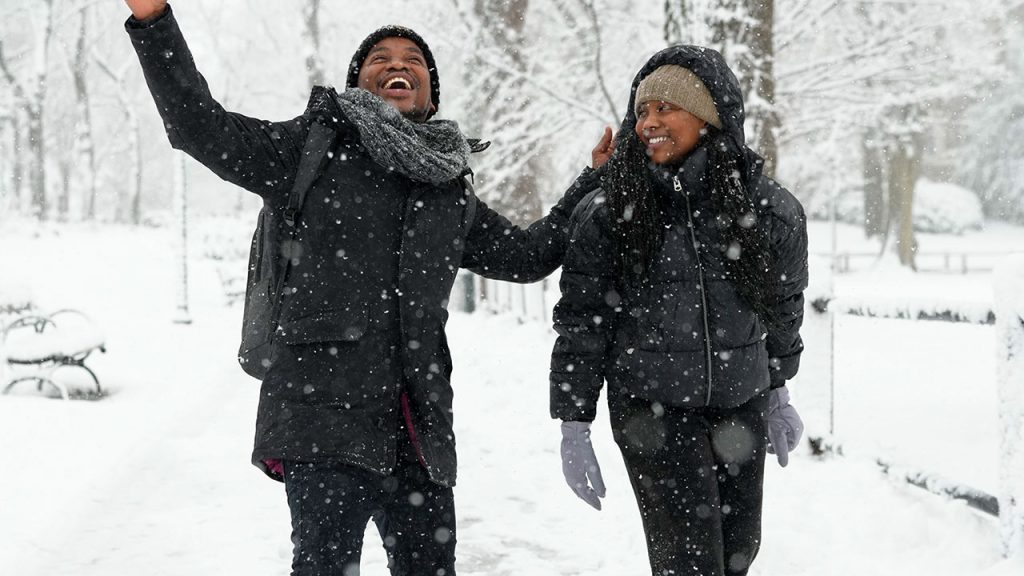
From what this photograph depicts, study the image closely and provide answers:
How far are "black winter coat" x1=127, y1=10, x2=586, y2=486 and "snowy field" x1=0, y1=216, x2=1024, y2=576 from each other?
6.10ft

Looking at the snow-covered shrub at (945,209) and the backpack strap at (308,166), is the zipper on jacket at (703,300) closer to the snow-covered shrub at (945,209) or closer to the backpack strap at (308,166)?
the backpack strap at (308,166)

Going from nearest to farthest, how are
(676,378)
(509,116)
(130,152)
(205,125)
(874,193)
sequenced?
(205,125)
(676,378)
(509,116)
(874,193)
(130,152)

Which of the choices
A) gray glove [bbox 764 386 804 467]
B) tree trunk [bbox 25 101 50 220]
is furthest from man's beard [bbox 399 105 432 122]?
tree trunk [bbox 25 101 50 220]

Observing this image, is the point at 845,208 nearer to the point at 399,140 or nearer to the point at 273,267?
the point at 399,140

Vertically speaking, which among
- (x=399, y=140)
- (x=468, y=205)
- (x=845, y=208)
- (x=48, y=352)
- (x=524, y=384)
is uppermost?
(x=845, y=208)

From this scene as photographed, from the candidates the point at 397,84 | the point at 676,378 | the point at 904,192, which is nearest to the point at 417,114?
the point at 397,84

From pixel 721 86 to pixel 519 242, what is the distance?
0.83m

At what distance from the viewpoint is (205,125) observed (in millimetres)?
2422

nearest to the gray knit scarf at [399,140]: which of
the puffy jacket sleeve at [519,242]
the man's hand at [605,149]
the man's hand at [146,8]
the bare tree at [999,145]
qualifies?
the puffy jacket sleeve at [519,242]

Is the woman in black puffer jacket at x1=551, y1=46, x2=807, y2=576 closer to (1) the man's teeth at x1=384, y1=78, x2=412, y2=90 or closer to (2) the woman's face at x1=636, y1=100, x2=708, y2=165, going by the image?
(2) the woman's face at x1=636, y1=100, x2=708, y2=165

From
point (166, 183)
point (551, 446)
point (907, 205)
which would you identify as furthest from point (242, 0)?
point (166, 183)

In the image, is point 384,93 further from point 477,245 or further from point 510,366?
point 510,366

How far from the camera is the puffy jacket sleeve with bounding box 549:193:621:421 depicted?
8.97 ft

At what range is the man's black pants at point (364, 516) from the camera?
2.46 meters
